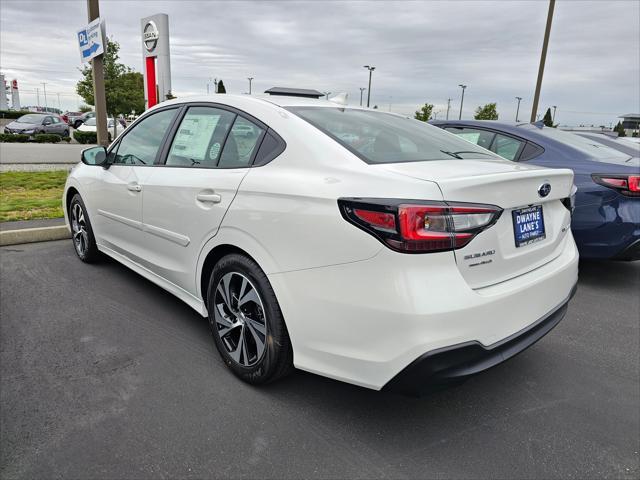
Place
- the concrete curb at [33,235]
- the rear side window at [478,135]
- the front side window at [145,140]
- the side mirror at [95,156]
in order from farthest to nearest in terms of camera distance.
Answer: the rear side window at [478,135] < the concrete curb at [33,235] < the side mirror at [95,156] < the front side window at [145,140]

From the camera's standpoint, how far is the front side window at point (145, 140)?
11.4 ft

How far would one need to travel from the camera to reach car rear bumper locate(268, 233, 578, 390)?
73.2 inches

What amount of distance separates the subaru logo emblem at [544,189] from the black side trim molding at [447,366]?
0.73 metres

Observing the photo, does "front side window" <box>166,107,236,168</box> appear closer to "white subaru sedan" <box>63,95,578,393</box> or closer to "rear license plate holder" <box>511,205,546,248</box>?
"white subaru sedan" <box>63,95,578,393</box>

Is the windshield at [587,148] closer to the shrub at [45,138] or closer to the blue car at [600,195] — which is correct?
the blue car at [600,195]

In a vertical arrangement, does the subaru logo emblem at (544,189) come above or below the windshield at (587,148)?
below

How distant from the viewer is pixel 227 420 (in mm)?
2355

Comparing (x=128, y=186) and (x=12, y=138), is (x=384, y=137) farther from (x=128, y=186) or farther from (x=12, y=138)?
(x=12, y=138)

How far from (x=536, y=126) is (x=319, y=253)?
459 cm

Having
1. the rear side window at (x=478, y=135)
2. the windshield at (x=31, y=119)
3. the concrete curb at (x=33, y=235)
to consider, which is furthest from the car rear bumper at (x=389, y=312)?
the windshield at (x=31, y=119)

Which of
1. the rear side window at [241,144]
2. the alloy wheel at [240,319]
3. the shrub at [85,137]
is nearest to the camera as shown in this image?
the alloy wheel at [240,319]

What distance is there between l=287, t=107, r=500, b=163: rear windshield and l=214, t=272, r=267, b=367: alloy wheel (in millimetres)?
902

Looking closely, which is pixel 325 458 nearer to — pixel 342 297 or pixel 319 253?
pixel 342 297

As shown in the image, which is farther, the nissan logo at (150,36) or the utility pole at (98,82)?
the nissan logo at (150,36)
